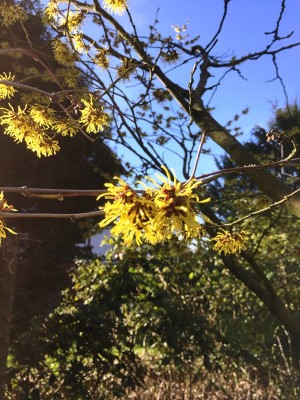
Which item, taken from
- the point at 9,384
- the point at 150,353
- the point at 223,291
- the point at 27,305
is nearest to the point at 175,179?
the point at 9,384

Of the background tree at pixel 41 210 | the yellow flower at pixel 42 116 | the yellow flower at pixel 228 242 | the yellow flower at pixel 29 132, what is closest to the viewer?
the yellow flower at pixel 228 242

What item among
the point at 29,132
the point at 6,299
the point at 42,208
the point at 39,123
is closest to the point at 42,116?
the point at 39,123

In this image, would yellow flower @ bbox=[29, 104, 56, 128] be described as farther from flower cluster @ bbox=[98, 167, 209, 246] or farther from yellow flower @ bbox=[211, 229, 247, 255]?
flower cluster @ bbox=[98, 167, 209, 246]

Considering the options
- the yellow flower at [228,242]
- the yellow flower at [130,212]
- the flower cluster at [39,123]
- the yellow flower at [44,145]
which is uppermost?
the flower cluster at [39,123]

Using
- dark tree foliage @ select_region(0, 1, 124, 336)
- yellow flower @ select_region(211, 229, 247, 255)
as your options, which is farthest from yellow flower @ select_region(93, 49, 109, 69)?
yellow flower @ select_region(211, 229, 247, 255)

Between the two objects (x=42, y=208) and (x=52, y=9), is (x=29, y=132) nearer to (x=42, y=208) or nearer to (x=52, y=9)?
(x=52, y=9)

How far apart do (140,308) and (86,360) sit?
2.38 ft

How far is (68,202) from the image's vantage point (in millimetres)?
5090

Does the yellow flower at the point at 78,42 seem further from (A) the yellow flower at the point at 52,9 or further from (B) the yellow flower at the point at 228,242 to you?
(B) the yellow flower at the point at 228,242

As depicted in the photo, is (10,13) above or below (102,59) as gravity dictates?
above

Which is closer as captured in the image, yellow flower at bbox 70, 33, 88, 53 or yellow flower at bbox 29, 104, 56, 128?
yellow flower at bbox 29, 104, 56, 128

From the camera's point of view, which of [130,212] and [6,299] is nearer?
[130,212]

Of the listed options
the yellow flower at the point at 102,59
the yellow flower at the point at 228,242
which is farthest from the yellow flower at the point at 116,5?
the yellow flower at the point at 228,242

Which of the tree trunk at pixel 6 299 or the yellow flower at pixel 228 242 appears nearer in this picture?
the yellow flower at pixel 228 242
